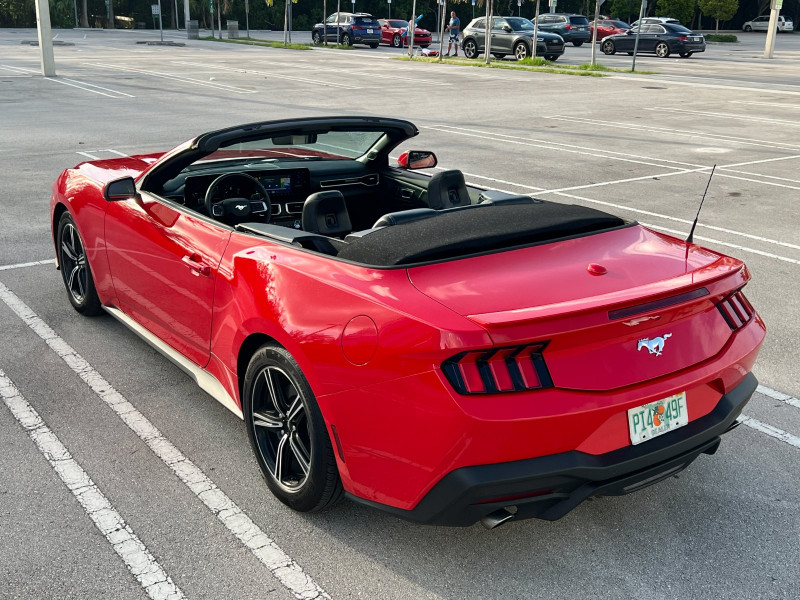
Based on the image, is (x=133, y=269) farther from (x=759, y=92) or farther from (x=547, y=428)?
(x=759, y=92)

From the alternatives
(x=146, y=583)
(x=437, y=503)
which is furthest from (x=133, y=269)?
(x=437, y=503)

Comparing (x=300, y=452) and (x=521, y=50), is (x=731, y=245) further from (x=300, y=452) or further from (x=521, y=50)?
(x=521, y=50)

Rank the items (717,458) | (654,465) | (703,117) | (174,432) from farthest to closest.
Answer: (703,117) → (174,432) → (717,458) → (654,465)

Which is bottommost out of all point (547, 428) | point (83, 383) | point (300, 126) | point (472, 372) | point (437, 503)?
point (83, 383)

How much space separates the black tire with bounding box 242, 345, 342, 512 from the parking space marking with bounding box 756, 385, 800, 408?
8.85 ft

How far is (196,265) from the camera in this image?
13.0 ft

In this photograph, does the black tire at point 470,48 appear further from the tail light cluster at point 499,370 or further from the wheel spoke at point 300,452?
the tail light cluster at point 499,370

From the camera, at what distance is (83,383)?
4.80 m

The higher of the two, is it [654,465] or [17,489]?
[654,465]

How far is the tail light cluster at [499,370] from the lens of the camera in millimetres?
2719

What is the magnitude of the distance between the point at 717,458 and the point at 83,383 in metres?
3.41

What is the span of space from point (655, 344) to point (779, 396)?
2152 mm

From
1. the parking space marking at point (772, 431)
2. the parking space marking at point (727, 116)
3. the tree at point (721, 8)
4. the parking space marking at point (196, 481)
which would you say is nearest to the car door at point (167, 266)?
the parking space marking at point (196, 481)

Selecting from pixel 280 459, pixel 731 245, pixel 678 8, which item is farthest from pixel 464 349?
→ pixel 678 8
